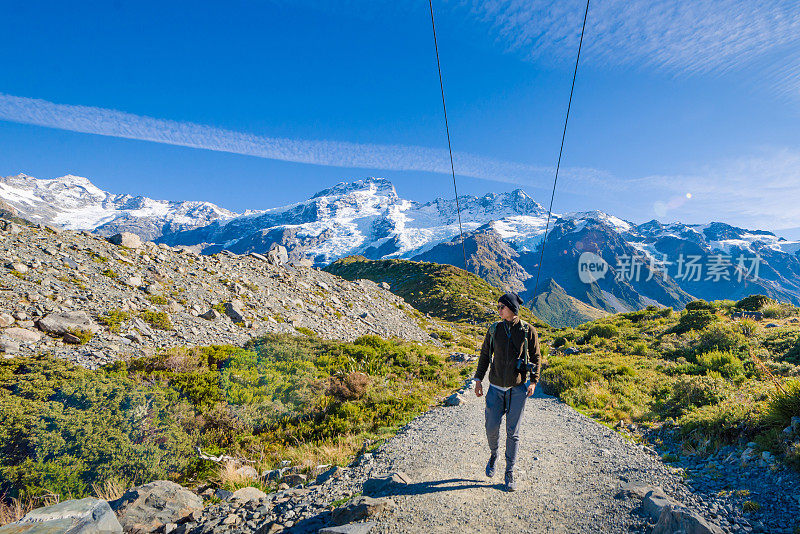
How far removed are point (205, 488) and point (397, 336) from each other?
22060 mm

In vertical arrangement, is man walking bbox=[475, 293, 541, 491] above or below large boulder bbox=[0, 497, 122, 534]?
above

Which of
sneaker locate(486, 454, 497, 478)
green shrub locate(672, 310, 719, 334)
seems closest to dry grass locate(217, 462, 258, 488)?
sneaker locate(486, 454, 497, 478)

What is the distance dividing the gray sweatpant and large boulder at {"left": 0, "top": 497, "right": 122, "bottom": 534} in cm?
580

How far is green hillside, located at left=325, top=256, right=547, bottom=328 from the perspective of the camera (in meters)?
60.8

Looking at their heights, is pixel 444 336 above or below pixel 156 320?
below

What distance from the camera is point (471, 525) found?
474cm

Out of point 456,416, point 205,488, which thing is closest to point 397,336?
point 456,416

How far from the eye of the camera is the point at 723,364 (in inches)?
510

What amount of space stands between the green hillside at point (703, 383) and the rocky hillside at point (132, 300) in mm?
14610

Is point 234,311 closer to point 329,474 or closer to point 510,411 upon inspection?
point 329,474

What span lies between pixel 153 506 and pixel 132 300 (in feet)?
39.7

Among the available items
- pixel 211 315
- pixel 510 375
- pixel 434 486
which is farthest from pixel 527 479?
pixel 211 315

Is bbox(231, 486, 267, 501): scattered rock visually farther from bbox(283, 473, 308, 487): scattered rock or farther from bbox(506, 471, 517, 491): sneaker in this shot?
bbox(506, 471, 517, 491): sneaker

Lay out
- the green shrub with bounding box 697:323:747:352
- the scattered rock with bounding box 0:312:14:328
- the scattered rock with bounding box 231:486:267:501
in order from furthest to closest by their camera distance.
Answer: the green shrub with bounding box 697:323:747:352 → the scattered rock with bounding box 0:312:14:328 → the scattered rock with bounding box 231:486:267:501
